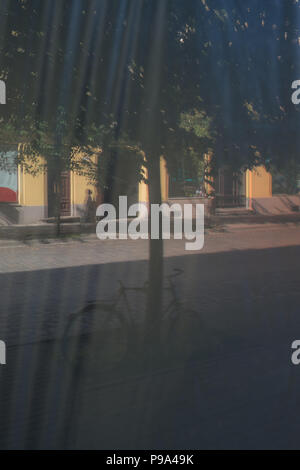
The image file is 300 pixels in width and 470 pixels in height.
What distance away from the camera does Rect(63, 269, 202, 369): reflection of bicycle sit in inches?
254

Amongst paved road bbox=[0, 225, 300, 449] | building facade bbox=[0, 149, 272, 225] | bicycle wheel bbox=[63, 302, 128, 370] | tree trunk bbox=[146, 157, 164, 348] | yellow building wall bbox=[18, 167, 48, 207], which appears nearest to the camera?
paved road bbox=[0, 225, 300, 449]

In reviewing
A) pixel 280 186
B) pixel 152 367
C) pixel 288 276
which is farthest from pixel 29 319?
pixel 280 186

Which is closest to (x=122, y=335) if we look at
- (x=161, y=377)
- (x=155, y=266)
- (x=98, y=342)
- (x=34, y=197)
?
(x=98, y=342)

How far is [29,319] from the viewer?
27.1 feet

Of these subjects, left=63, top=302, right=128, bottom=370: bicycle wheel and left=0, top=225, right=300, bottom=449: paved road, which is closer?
left=0, top=225, right=300, bottom=449: paved road

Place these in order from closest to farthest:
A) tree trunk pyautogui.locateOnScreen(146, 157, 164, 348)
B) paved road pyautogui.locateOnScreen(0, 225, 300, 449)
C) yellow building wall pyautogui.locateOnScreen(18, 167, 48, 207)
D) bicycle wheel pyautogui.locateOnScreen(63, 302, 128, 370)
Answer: paved road pyautogui.locateOnScreen(0, 225, 300, 449) → bicycle wheel pyautogui.locateOnScreen(63, 302, 128, 370) → tree trunk pyautogui.locateOnScreen(146, 157, 164, 348) → yellow building wall pyautogui.locateOnScreen(18, 167, 48, 207)

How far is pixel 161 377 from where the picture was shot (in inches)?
231

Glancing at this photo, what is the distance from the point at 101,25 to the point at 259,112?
211cm

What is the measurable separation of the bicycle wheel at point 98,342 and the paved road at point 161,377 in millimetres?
46

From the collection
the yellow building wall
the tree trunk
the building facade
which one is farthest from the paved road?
the yellow building wall

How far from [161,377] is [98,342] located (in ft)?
4.68

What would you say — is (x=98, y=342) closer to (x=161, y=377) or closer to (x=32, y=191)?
(x=161, y=377)

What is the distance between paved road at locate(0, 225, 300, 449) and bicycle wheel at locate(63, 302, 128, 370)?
1.8 inches

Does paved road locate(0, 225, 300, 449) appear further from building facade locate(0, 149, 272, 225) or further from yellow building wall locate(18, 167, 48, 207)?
yellow building wall locate(18, 167, 48, 207)
